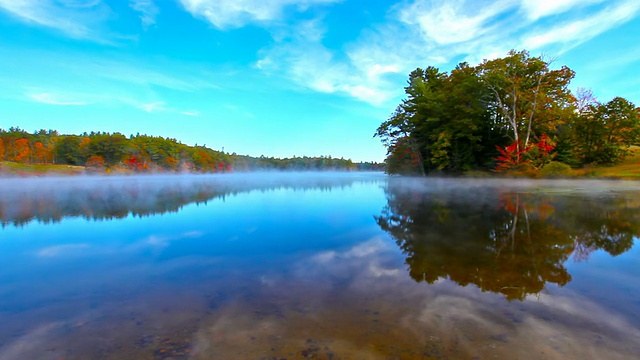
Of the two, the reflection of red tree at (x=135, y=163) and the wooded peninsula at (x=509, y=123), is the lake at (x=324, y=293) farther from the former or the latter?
the reflection of red tree at (x=135, y=163)

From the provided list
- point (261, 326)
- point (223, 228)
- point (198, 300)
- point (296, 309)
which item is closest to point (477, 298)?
point (296, 309)

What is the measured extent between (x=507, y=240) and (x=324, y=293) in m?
4.82

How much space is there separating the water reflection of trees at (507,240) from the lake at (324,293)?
5 cm

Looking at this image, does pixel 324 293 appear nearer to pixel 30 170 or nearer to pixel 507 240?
pixel 507 240

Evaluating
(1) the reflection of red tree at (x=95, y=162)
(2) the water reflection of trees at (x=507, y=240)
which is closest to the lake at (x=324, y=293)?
(2) the water reflection of trees at (x=507, y=240)

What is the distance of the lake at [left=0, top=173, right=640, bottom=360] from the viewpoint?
267cm

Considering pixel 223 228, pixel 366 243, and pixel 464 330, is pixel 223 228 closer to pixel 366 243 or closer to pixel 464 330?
pixel 366 243

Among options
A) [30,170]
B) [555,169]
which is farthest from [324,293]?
[30,170]

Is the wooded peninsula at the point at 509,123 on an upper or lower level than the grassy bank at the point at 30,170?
upper

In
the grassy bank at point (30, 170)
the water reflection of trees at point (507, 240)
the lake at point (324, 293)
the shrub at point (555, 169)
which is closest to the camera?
the lake at point (324, 293)

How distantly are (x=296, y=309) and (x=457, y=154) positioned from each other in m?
39.4

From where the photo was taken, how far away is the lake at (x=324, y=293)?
8.75 ft

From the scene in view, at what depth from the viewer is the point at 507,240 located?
6.41 metres

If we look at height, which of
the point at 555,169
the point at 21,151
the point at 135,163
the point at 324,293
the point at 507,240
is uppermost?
the point at 21,151
